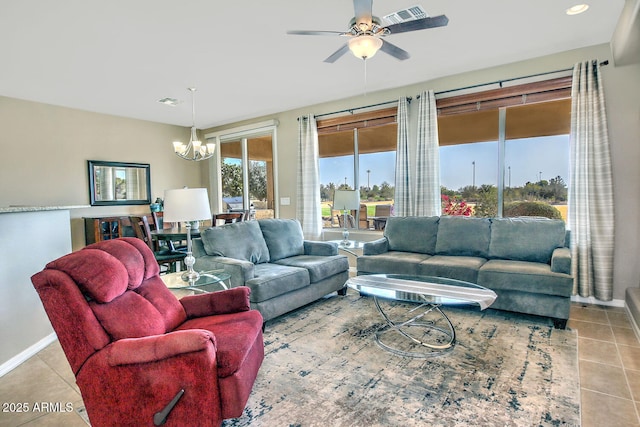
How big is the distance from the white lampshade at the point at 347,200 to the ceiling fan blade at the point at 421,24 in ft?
7.53

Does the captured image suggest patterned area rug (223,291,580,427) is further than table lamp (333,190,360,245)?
No

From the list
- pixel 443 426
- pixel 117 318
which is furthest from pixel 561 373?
pixel 117 318

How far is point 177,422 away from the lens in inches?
59.1

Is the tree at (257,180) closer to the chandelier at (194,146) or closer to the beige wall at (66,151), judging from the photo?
the chandelier at (194,146)

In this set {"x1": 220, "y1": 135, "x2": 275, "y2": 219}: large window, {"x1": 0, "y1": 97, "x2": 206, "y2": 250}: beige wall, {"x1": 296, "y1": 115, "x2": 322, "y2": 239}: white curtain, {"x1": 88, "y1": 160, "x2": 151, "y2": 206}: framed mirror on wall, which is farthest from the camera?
{"x1": 220, "y1": 135, "x2": 275, "y2": 219}: large window

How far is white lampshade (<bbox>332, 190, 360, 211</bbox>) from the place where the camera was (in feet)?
14.7

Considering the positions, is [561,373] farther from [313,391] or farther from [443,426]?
[313,391]

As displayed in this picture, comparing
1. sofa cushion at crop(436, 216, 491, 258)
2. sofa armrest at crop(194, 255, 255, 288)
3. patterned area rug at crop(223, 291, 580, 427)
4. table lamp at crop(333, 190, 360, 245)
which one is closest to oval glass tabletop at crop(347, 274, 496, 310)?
patterned area rug at crop(223, 291, 580, 427)

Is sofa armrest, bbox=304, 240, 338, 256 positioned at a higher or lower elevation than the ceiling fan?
lower

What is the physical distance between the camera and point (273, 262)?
3807 mm

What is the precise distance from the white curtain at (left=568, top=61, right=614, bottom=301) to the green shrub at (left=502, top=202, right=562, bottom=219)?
18.3 inches

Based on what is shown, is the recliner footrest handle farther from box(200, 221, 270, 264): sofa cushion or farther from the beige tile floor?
box(200, 221, 270, 264): sofa cushion

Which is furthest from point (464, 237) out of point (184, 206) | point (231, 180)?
point (231, 180)

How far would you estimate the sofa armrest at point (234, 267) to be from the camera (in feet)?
9.77
